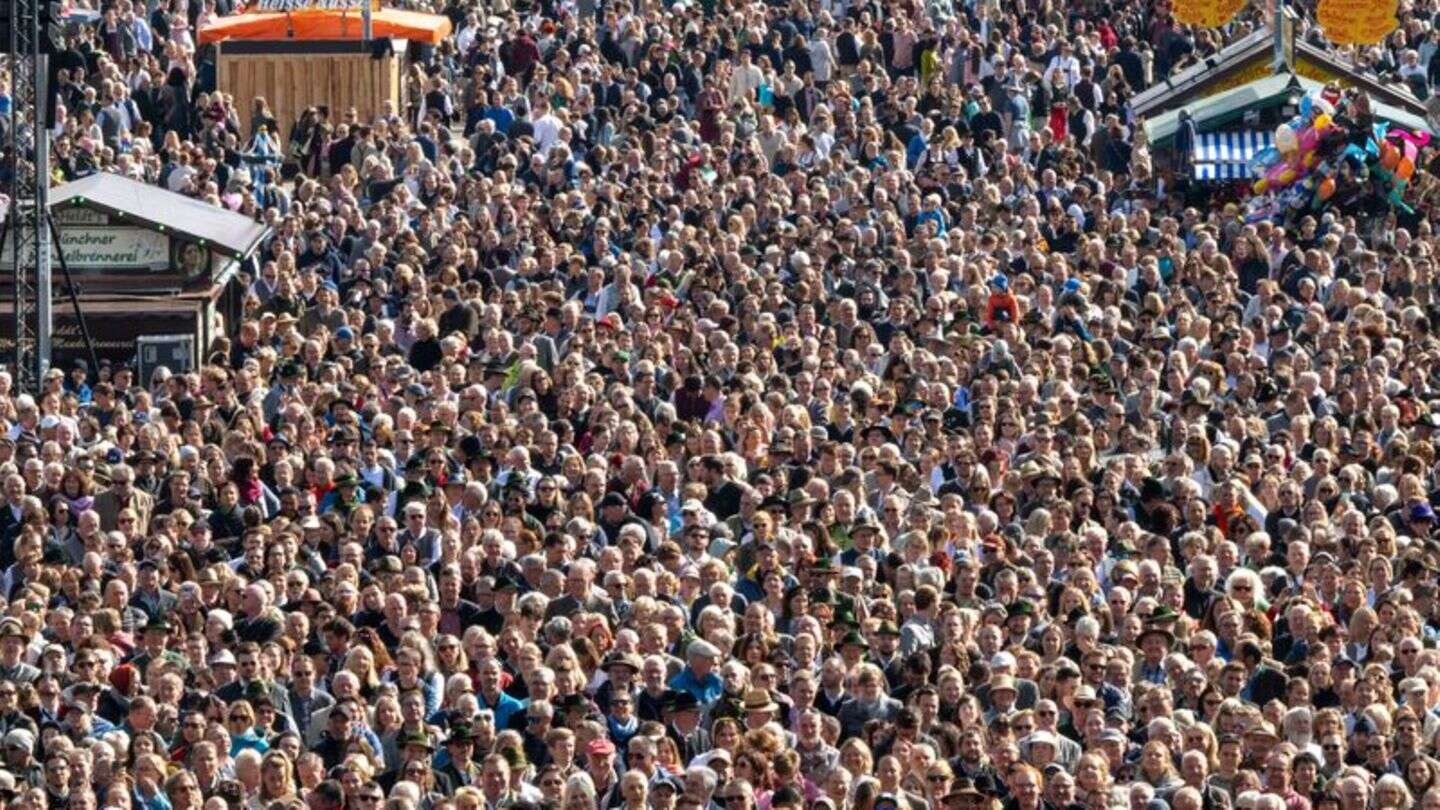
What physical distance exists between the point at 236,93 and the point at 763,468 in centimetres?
1656

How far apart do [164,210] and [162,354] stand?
1.65 m

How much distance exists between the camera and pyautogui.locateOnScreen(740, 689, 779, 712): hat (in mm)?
21859

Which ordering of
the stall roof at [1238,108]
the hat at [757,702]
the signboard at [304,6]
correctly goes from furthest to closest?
the signboard at [304,6], the stall roof at [1238,108], the hat at [757,702]

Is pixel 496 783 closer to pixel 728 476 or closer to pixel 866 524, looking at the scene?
pixel 866 524

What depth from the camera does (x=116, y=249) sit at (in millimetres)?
33250

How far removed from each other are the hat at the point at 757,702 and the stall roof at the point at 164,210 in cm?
1176

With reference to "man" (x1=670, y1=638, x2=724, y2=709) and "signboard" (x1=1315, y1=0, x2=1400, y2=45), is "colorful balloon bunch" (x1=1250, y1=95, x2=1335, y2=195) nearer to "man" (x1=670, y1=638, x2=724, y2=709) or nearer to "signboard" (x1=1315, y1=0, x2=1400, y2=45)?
"signboard" (x1=1315, y1=0, x2=1400, y2=45)

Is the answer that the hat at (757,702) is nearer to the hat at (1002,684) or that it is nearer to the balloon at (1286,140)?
the hat at (1002,684)

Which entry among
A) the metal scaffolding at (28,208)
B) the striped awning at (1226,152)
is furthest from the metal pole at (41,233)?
the striped awning at (1226,152)

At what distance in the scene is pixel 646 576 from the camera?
24.0 m

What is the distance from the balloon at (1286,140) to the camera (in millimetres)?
39375

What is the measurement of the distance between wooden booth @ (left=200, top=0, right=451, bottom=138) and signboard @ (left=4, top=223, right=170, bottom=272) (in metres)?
10.0

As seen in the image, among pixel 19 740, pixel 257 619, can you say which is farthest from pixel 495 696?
pixel 19 740

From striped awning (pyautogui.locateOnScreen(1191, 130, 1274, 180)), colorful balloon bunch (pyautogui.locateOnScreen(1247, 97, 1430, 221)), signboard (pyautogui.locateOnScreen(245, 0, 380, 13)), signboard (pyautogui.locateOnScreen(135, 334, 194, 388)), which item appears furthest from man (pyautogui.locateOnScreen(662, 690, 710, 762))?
signboard (pyautogui.locateOnScreen(245, 0, 380, 13))
